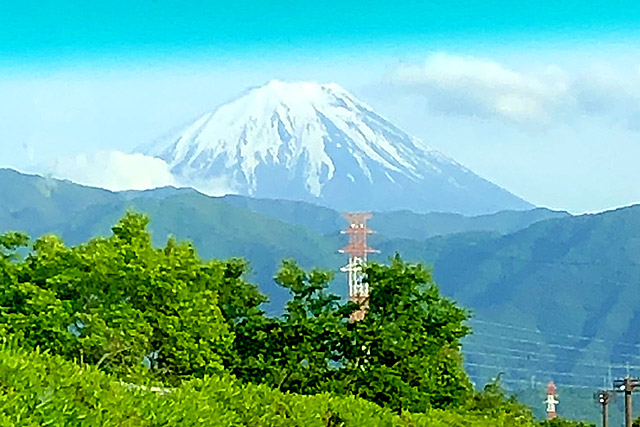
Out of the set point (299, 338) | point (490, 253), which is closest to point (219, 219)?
point (490, 253)

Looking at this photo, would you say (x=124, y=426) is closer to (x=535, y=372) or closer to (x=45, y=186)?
(x=535, y=372)

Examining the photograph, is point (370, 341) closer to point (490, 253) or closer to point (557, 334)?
point (557, 334)

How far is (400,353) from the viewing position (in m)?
16.9

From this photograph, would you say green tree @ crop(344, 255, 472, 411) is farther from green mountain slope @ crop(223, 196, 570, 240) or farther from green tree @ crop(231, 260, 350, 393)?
green mountain slope @ crop(223, 196, 570, 240)

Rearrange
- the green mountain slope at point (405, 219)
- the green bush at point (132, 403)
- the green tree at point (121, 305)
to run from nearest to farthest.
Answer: the green bush at point (132, 403), the green tree at point (121, 305), the green mountain slope at point (405, 219)

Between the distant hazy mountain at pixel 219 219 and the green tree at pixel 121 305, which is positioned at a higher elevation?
the distant hazy mountain at pixel 219 219

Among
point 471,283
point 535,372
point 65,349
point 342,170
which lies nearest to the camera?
point 65,349

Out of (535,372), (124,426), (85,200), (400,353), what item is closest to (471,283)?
(535,372)

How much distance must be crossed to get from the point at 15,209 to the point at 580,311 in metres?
71.1

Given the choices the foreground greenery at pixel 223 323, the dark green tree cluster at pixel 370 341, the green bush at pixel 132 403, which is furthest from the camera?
the dark green tree cluster at pixel 370 341

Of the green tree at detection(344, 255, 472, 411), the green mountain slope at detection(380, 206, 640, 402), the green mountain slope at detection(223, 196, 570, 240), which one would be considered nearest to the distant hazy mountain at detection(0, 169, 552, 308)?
the green mountain slope at detection(223, 196, 570, 240)

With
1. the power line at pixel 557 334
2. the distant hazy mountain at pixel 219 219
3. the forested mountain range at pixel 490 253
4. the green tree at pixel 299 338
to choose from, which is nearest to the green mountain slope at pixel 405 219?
the distant hazy mountain at pixel 219 219

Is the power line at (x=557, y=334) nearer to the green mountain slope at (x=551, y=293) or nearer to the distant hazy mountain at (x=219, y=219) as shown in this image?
the green mountain slope at (x=551, y=293)

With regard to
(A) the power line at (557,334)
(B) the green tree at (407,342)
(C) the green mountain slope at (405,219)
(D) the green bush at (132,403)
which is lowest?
(D) the green bush at (132,403)
